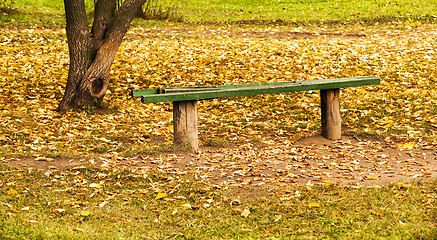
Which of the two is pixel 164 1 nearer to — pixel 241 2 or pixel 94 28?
pixel 241 2

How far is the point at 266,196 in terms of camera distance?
4.25 meters

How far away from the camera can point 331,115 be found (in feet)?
20.3

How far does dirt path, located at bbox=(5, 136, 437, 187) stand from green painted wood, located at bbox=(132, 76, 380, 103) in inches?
26.2

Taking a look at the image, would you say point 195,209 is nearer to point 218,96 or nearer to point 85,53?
point 218,96

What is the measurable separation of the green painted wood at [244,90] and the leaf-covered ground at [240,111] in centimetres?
65

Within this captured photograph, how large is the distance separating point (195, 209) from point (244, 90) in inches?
78.6

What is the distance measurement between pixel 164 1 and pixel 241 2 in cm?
305

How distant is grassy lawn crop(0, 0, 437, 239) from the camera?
3.75 meters

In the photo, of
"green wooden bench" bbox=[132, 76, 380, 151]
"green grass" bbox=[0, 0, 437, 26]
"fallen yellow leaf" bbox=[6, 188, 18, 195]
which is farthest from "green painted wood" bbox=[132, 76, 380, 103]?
"green grass" bbox=[0, 0, 437, 26]

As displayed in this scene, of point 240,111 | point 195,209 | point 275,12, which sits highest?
point 275,12

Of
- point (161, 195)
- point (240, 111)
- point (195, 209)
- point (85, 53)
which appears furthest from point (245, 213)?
point (85, 53)

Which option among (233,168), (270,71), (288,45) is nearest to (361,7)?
(288,45)

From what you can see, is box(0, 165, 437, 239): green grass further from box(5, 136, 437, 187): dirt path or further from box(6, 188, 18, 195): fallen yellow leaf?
box(5, 136, 437, 187): dirt path

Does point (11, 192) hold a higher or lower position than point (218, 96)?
lower
